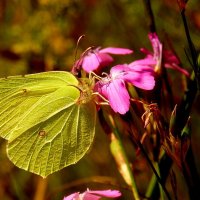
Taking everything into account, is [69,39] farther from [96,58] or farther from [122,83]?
[122,83]

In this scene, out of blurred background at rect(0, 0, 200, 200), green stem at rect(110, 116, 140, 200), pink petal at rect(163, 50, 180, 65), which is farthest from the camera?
blurred background at rect(0, 0, 200, 200)

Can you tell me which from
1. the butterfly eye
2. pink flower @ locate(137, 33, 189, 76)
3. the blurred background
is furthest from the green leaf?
the blurred background

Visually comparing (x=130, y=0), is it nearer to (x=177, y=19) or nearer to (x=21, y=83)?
(x=177, y=19)

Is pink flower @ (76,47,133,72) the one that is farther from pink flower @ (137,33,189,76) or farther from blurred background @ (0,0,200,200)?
blurred background @ (0,0,200,200)

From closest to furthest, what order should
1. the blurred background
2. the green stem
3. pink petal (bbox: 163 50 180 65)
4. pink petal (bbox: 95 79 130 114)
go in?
pink petal (bbox: 95 79 130 114), the green stem, pink petal (bbox: 163 50 180 65), the blurred background

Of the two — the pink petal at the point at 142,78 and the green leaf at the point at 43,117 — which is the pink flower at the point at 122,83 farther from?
the green leaf at the point at 43,117

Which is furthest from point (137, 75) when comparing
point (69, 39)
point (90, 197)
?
point (69, 39)

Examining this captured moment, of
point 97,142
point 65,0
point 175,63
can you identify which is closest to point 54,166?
point 175,63
